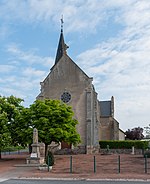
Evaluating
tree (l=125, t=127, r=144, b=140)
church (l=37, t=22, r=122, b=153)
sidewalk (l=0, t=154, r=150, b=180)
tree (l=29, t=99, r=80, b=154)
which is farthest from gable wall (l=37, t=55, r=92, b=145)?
tree (l=125, t=127, r=144, b=140)

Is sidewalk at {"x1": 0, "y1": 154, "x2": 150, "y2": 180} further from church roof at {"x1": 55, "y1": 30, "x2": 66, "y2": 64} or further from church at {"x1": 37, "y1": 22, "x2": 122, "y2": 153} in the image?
church roof at {"x1": 55, "y1": 30, "x2": 66, "y2": 64}

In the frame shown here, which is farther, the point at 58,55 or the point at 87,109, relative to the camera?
the point at 58,55

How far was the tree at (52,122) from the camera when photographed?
29547 millimetres

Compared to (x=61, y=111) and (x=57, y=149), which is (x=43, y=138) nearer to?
(x=61, y=111)

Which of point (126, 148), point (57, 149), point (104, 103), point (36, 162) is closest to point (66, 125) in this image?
point (36, 162)

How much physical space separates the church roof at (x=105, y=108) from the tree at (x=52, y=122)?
27.9 meters

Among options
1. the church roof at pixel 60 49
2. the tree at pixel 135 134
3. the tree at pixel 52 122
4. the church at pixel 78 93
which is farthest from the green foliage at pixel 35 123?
the tree at pixel 135 134

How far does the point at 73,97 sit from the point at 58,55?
13230 mm

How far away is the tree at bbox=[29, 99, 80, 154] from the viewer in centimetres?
2955

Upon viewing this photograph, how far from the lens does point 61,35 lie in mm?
57688

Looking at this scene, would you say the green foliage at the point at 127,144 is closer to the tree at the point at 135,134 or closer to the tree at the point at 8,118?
the tree at the point at 8,118

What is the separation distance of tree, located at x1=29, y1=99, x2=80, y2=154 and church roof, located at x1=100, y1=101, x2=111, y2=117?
91.6 feet

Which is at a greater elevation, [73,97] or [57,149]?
[73,97]

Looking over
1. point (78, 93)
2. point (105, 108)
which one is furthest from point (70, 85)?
point (105, 108)
